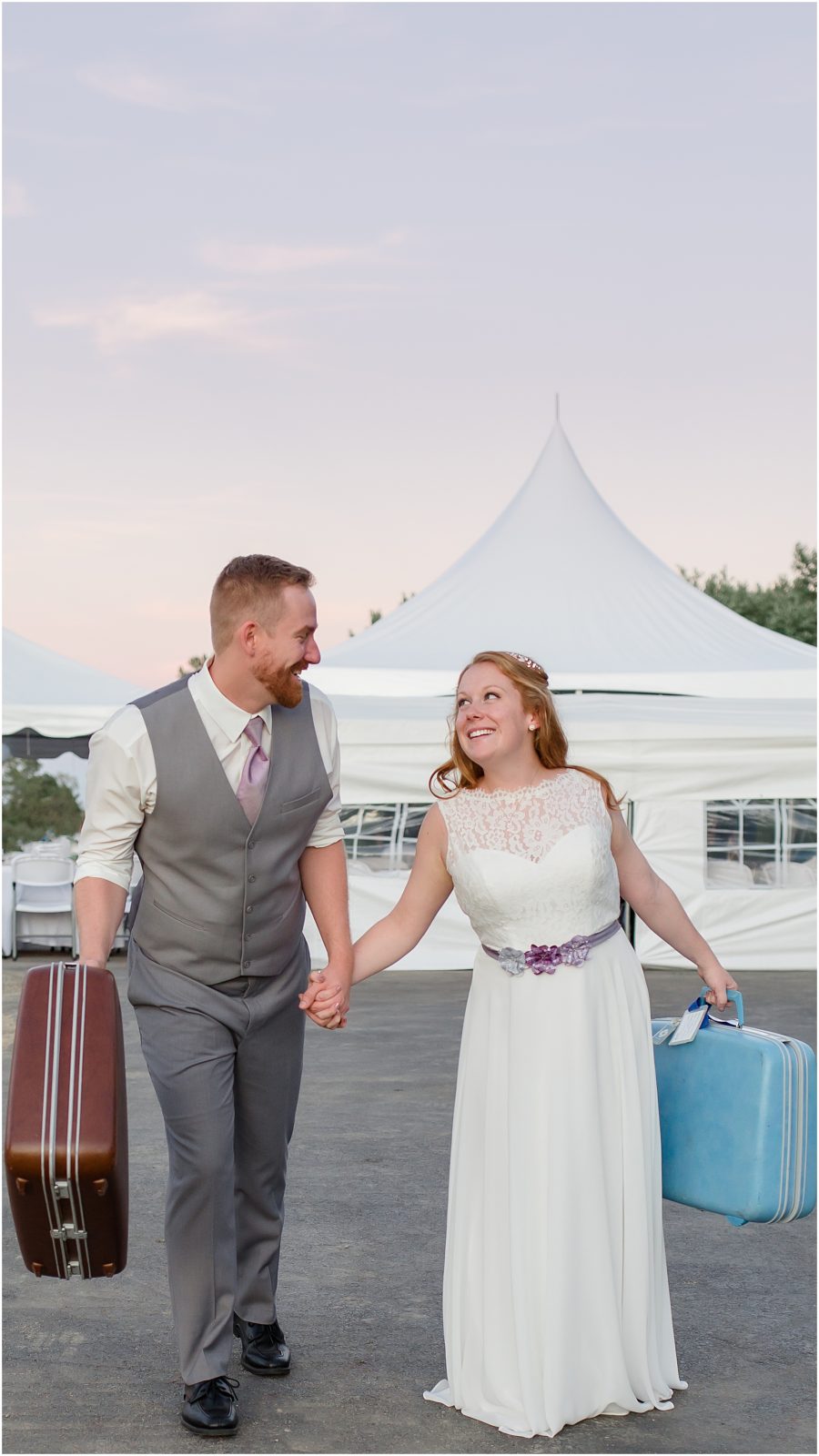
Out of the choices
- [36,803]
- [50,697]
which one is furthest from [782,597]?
[50,697]

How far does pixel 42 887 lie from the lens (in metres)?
14.3

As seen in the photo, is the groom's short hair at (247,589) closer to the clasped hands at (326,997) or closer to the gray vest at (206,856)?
the gray vest at (206,856)

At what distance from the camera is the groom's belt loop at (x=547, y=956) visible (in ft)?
11.9

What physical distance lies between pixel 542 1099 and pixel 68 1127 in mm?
1088

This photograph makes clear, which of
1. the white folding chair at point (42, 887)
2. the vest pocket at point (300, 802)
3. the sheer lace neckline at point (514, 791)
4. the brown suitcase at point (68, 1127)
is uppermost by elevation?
the sheer lace neckline at point (514, 791)

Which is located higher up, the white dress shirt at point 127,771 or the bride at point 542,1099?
the white dress shirt at point 127,771

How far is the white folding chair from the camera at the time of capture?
1413 cm

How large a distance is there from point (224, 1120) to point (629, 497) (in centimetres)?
1930

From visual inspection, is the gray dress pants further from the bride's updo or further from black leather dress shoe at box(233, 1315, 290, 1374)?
the bride's updo

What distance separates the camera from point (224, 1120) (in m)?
3.62

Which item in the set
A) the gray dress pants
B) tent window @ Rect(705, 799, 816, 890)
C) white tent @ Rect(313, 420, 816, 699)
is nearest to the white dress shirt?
the gray dress pants

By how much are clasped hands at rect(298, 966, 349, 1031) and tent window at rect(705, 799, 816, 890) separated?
973 cm

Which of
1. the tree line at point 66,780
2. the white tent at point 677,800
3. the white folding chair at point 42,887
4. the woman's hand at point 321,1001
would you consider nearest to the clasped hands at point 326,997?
the woman's hand at point 321,1001

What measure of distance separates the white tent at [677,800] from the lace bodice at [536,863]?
894cm
